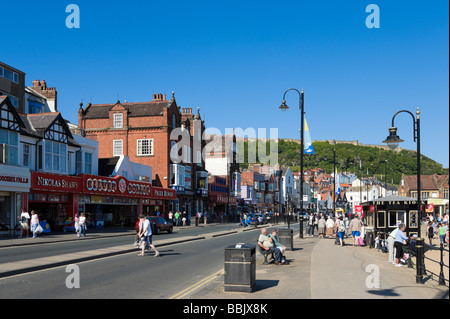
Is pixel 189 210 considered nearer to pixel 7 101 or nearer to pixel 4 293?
pixel 7 101

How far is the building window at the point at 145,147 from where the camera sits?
59934 mm

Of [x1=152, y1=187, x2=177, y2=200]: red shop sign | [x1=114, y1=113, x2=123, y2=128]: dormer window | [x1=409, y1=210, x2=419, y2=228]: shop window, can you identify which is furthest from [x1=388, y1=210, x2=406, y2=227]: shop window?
[x1=114, y1=113, x2=123, y2=128]: dormer window

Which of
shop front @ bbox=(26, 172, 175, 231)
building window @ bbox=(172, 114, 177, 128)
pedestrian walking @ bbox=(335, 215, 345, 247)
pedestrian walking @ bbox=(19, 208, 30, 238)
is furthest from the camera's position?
building window @ bbox=(172, 114, 177, 128)

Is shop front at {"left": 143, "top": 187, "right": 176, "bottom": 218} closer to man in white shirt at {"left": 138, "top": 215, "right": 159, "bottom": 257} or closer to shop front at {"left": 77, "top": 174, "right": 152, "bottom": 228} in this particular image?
shop front at {"left": 77, "top": 174, "right": 152, "bottom": 228}

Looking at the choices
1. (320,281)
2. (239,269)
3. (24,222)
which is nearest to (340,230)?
(320,281)

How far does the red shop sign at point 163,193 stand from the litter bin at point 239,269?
140 feet

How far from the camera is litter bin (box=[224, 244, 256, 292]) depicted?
36.4 ft

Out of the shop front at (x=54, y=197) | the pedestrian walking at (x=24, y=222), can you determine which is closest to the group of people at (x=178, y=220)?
the shop front at (x=54, y=197)

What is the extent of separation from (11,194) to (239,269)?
1023 inches

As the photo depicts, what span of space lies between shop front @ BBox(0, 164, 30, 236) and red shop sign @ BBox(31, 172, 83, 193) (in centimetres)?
83

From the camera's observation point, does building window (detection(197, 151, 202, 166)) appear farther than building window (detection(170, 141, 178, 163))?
Yes

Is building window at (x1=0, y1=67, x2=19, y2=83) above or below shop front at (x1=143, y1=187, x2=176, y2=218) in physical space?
above

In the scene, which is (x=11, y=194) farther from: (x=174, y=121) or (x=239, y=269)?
(x=174, y=121)
